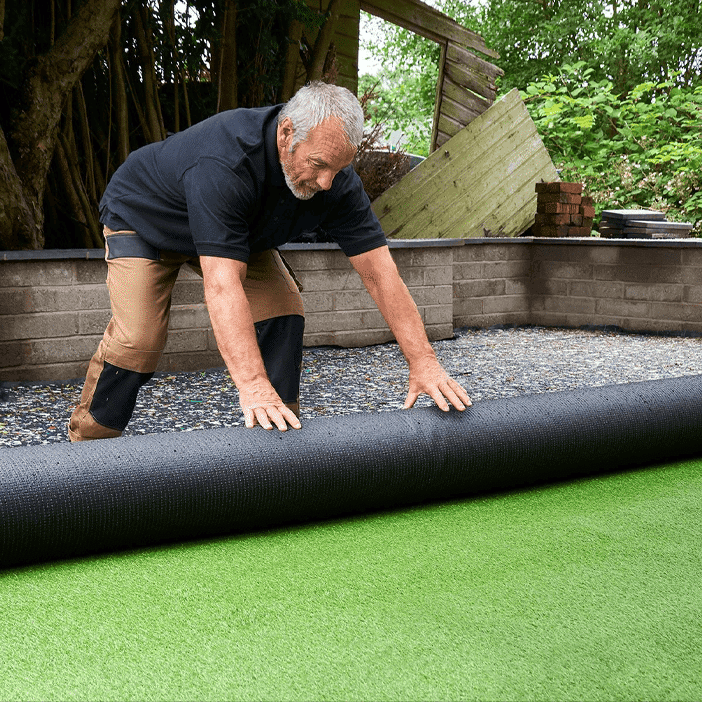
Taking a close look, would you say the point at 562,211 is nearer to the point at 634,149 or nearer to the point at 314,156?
the point at 634,149

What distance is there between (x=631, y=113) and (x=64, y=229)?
703 centimetres

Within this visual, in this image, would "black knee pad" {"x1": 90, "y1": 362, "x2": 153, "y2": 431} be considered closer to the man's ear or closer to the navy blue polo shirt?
the navy blue polo shirt

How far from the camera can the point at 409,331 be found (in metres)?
2.27

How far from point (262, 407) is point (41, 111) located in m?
2.89

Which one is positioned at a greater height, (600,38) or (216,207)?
(600,38)

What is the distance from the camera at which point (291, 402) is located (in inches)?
98.8

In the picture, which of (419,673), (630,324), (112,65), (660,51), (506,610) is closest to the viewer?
(419,673)

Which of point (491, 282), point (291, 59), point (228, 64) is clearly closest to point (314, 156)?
point (228, 64)

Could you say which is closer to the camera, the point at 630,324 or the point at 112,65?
the point at 112,65

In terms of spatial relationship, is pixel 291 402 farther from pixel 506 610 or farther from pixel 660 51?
pixel 660 51

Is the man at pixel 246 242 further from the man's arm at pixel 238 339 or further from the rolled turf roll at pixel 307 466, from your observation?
the rolled turf roll at pixel 307 466

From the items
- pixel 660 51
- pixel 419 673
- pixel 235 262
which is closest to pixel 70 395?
pixel 235 262

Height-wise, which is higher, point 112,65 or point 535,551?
point 112,65

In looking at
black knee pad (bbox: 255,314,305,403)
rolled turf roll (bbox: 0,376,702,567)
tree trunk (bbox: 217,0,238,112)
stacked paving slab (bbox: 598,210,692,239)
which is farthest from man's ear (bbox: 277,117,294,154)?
stacked paving slab (bbox: 598,210,692,239)
